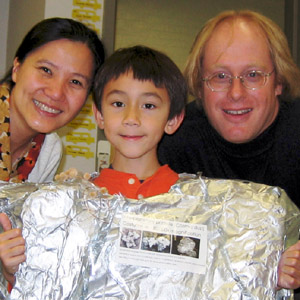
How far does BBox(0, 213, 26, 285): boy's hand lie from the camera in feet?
2.81

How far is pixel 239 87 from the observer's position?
1177mm

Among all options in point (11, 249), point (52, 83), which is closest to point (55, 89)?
point (52, 83)

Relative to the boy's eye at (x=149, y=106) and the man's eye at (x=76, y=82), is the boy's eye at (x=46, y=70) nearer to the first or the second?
the man's eye at (x=76, y=82)

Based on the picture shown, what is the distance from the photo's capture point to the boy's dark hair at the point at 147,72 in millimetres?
1070

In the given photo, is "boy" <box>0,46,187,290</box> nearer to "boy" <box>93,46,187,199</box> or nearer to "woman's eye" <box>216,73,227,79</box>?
"boy" <box>93,46,187,199</box>

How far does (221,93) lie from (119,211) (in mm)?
545

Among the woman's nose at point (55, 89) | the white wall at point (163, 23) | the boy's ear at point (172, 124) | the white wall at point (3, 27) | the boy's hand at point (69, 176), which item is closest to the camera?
the boy's hand at point (69, 176)

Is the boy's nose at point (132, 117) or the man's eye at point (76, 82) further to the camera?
the man's eye at point (76, 82)

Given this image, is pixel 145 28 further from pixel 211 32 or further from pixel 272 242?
pixel 272 242

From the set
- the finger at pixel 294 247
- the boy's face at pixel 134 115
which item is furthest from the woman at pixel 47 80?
the finger at pixel 294 247

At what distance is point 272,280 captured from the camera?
0.85 m

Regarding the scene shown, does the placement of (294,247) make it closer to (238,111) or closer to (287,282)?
(287,282)

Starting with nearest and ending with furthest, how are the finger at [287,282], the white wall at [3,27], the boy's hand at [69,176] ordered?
the finger at [287,282] → the boy's hand at [69,176] → the white wall at [3,27]

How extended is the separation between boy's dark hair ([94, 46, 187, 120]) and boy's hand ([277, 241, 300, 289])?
0.48 m
